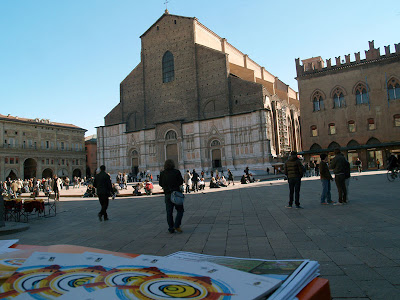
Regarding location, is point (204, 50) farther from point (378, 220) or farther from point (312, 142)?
point (378, 220)

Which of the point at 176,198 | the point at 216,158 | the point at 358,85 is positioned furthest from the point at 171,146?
the point at 176,198

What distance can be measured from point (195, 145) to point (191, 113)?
4.46 meters

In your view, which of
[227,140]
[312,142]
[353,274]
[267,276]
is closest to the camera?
[267,276]

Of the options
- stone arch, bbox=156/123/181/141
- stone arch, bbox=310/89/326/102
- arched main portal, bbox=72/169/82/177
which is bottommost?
arched main portal, bbox=72/169/82/177

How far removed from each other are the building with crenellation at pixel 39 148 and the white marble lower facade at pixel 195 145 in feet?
42.7

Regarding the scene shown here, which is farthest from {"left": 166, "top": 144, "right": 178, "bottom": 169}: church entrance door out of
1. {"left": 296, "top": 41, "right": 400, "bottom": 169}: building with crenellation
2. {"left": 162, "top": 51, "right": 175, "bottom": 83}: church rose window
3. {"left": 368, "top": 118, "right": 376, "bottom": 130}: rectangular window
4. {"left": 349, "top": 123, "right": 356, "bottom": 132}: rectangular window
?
{"left": 368, "top": 118, "right": 376, "bottom": 130}: rectangular window

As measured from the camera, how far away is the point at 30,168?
170 ft

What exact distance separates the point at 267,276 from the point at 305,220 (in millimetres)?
5749

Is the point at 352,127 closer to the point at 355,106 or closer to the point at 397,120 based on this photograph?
the point at 355,106

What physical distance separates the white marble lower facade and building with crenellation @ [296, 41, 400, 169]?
18.2 feet

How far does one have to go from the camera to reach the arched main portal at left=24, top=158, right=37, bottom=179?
169 ft

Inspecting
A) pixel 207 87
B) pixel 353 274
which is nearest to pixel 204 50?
pixel 207 87

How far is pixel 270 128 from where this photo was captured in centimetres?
3744

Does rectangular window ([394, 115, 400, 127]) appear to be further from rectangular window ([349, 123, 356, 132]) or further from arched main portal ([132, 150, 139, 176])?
arched main portal ([132, 150, 139, 176])
